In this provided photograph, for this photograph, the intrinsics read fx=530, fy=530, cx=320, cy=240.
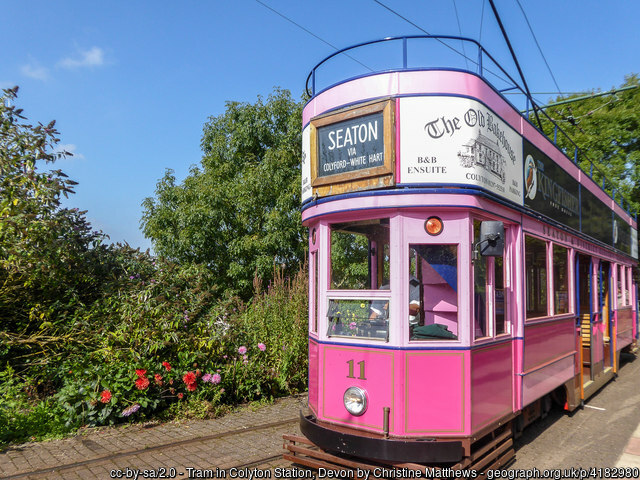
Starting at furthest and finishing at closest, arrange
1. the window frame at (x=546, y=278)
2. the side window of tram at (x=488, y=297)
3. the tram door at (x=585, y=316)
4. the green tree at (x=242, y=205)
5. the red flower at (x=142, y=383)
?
the green tree at (x=242, y=205) → the tram door at (x=585, y=316) → the red flower at (x=142, y=383) → the window frame at (x=546, y=278) → the side window of tram at (x=488, y=297)

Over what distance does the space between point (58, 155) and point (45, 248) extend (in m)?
1.32

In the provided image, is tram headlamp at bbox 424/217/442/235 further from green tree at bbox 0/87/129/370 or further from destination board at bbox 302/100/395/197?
green tree at bbox 0/87/129/370

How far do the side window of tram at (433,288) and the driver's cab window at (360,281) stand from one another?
0.24m

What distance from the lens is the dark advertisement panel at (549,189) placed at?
6.23 m

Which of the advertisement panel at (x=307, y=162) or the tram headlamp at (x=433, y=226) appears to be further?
the advertisement panel at (x=307, y=162)

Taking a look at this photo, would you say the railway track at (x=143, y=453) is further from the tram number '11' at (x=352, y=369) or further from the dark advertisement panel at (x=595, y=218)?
the dark advertisement panel at (x=595, y=218)

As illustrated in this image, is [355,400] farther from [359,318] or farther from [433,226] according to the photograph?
[433,226]

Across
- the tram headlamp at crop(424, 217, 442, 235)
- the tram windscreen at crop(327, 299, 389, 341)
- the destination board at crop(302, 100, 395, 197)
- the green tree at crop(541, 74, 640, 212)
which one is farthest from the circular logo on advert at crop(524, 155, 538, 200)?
the green tree at crop(541, 74, 640, 212)

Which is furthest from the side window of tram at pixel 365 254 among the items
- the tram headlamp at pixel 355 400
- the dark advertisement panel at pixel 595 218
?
the dark advertisement panel at pixel 595 218

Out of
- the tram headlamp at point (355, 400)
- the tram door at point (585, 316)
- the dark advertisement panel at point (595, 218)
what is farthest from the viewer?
the dark advertisement panel at point (595, 218)

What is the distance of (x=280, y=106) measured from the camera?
51.5ft

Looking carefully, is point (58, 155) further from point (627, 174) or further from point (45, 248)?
point (627, 174)

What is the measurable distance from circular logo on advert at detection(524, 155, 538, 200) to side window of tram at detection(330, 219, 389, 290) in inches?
79.8

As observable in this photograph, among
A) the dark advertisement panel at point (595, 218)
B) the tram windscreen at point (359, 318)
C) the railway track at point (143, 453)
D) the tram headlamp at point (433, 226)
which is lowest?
the railway track at point (143, 453)
